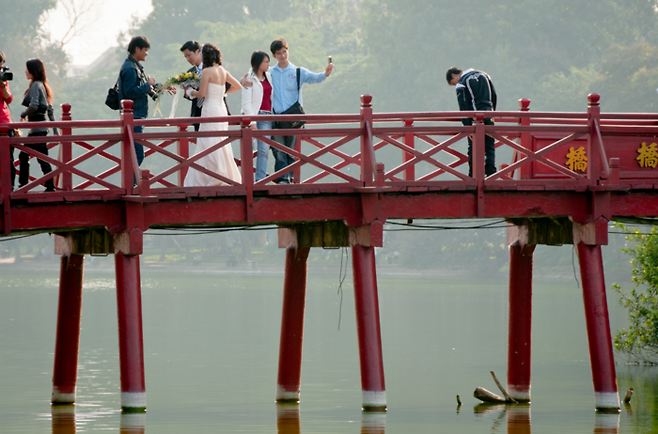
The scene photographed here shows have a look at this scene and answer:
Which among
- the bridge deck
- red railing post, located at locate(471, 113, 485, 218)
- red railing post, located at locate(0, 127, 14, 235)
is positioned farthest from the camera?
red railing post, located at locate(471, 113, 485, 218)

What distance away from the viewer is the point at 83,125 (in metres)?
13.3

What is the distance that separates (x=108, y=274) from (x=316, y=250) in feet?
37.5

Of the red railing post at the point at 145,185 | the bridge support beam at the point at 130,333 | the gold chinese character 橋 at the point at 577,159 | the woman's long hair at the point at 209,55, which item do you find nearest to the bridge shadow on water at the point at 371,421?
the bridge support beam at the point at 130,333

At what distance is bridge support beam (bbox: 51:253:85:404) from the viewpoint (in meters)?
15.7

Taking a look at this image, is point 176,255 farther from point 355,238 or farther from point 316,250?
point 355,238

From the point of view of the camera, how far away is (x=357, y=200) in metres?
14.2

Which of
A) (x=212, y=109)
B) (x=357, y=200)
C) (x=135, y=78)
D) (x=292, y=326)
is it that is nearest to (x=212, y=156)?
(x=212, y=109)

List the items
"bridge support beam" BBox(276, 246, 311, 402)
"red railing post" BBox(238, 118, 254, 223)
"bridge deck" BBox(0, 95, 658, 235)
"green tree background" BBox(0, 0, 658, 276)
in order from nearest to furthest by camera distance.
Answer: "bridge deck" BBox(0, 95, 658, 235) → "red railing post" BBox(238, 118, 254, 223) → "bridge support beam" BBox(276, 246, 311, 402) → "green tree background" BBox(0, 0, 658, 276)

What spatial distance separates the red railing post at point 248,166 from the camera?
1352 centimetres

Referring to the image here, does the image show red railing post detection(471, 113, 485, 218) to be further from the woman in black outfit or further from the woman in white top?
the woman in black outfit

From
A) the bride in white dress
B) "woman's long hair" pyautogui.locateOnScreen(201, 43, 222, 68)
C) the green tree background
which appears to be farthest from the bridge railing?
the green tree background

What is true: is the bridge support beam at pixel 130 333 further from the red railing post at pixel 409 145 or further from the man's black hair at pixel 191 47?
the red railing post at pixel 409 145

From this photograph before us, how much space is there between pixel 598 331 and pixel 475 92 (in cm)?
339

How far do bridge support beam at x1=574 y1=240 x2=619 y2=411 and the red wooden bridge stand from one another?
0.05 ft
